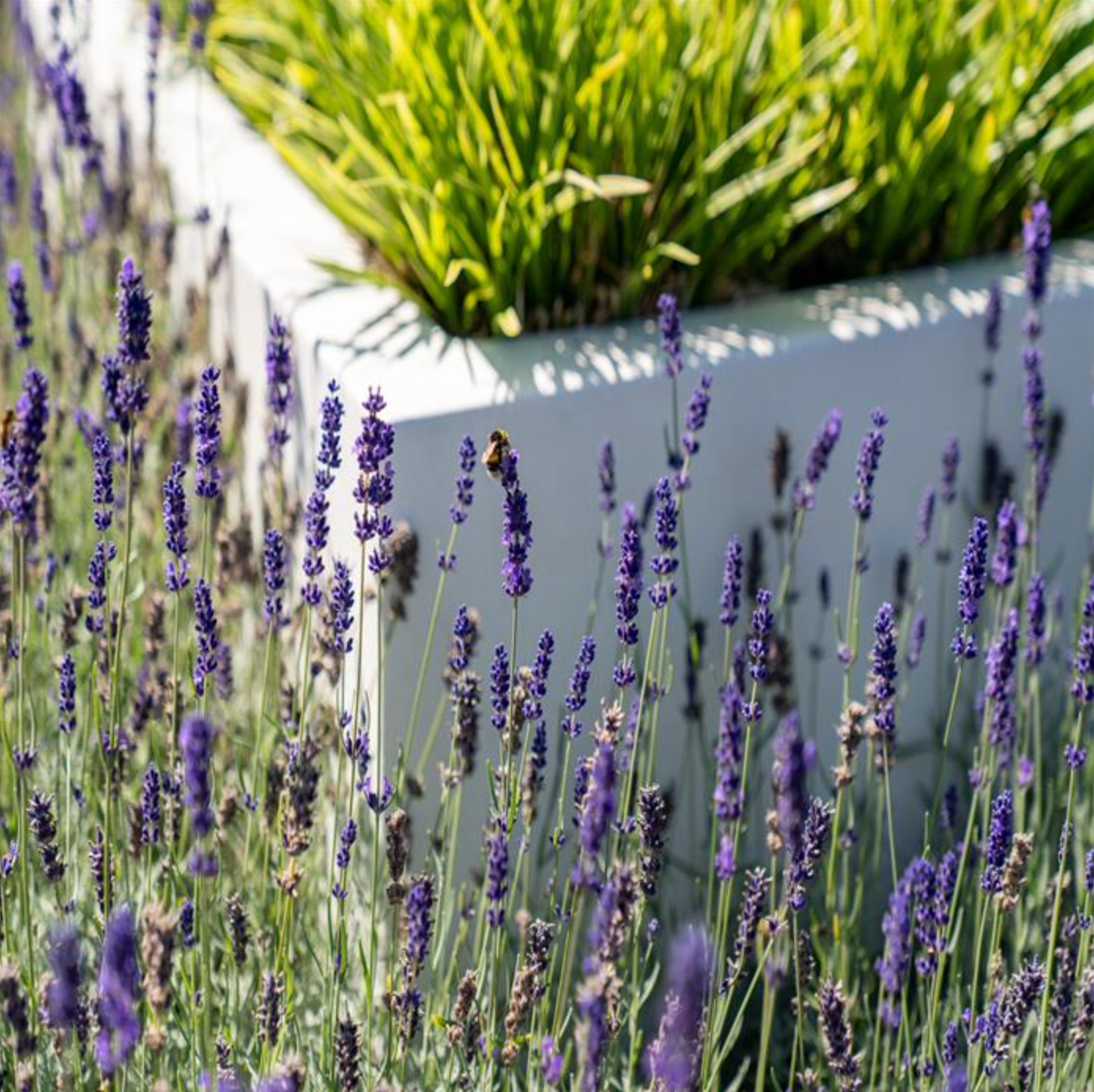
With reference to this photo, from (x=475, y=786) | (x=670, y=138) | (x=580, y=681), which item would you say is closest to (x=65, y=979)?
(x=580, y=681)

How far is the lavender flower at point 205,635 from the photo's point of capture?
193cm

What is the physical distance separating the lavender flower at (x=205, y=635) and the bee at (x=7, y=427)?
10.8 inches

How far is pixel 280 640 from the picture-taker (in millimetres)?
3016

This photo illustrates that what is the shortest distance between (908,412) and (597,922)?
74.1 inches

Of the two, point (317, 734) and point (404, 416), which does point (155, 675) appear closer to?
point (317, 734)

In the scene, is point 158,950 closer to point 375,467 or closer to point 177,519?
point 177,519

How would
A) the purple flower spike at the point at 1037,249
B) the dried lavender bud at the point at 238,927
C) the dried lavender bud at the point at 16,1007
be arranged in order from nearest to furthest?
the dried lavender bud at the point at 16,1007 < the dried lavender bud at the point at 238,927 < the purple flower spike at the point at 1037,249

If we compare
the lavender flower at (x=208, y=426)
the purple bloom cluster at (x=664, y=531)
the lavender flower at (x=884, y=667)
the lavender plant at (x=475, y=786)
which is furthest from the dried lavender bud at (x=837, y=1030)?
the lavender flower at (x=208, y=426)

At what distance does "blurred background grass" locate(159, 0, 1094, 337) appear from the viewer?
3.07 meters

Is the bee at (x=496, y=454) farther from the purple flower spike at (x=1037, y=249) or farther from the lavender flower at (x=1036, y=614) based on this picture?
the purple flower spike at (x=1037, y=249)

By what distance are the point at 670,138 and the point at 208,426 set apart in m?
1.57

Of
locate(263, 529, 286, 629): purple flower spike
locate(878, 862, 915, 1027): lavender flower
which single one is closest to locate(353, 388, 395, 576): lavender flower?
locate(263, 529, 286, 629): purple flower spike

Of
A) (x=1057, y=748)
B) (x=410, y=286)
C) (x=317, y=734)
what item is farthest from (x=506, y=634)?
(x=1057, y=748)

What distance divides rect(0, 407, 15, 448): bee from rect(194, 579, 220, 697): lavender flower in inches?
10.8
